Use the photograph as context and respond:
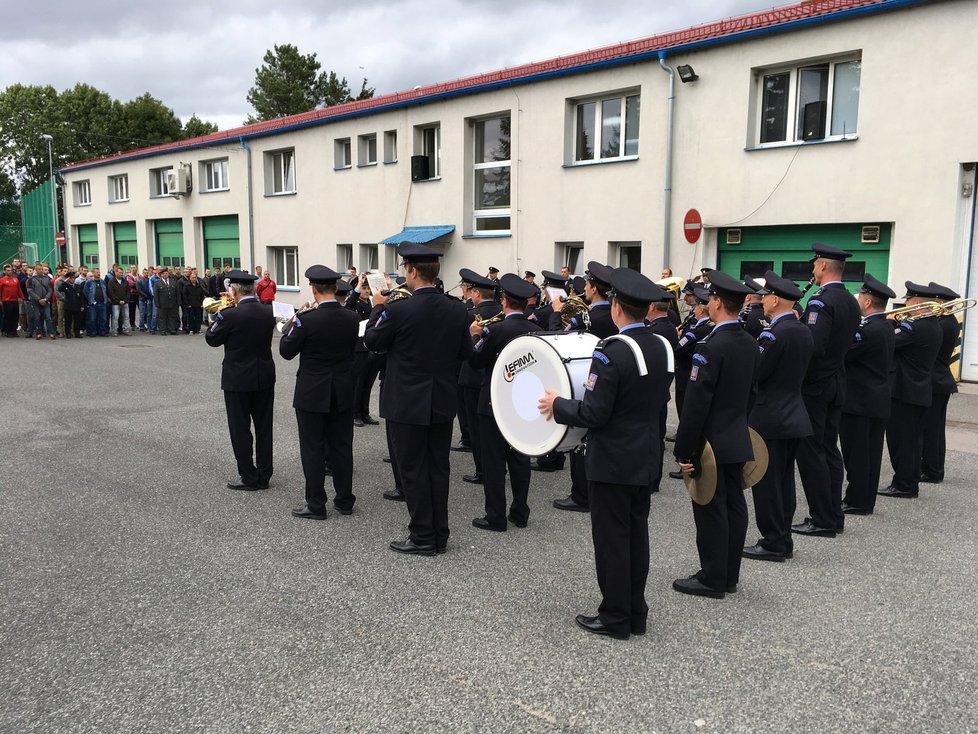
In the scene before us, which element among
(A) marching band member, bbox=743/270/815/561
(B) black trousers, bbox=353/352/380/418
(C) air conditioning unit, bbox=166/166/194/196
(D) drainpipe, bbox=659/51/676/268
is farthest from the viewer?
(C) air conditioning unit, bbox=166/166/194/196

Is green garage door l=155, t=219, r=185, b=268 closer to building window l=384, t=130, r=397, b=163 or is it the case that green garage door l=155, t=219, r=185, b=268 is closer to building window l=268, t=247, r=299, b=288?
building window l=268, t=247, r=299, b=288

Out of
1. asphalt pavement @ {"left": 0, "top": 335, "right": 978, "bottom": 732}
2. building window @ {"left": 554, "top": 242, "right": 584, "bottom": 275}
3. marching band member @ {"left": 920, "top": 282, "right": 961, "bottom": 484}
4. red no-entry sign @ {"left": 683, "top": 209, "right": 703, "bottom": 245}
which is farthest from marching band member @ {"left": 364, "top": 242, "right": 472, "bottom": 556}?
building window @ {"left": 554, "top": 242, "right": 584, "bottom": 275}

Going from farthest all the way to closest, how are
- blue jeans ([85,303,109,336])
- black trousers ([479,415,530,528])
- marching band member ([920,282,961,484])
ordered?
1. blue jeans ([85,303,109,336])
2. marching band member ([920,282,961,484])
3. black trousers ([479,415,530,528])

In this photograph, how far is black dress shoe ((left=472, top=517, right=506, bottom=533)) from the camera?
19.5ft

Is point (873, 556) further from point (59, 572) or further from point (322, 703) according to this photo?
point (59, 572)

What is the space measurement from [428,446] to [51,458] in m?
4.46

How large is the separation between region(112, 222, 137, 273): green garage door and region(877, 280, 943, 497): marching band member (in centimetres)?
3335

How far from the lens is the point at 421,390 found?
5.40 m

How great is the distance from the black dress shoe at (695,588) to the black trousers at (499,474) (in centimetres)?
150

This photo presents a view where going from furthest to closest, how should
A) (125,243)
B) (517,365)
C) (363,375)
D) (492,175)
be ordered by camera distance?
(125,243) → (492,175) → (363,375) → (517,365)

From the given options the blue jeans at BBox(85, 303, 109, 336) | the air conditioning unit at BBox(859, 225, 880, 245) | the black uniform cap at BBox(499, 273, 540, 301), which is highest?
the air conditioning unit at BBox(859, 225, 880, 245)

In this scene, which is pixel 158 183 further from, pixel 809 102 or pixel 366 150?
pixel 809 102

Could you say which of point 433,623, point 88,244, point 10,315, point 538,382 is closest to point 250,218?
point 10,315

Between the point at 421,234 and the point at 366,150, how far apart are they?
4268 mm
